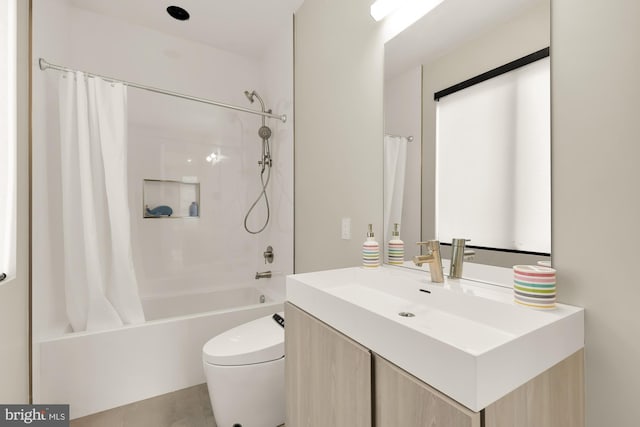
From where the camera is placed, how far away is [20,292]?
1313mm

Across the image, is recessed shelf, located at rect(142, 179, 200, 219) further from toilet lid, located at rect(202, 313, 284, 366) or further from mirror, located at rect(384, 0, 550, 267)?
mirror, located at rect(384, 0, 550, 267)

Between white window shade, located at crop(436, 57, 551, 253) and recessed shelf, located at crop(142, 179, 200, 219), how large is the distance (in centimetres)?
204

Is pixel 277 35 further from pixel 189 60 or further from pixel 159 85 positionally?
pixel 159 85

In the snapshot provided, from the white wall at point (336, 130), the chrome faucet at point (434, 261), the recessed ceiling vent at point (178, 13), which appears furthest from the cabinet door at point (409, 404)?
the recessed ceiling vent at point (178, 13)

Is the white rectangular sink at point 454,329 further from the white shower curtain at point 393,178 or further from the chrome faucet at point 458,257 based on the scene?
the white shower curtain at point 393,178

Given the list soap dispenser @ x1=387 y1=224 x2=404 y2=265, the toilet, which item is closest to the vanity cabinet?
the toilet

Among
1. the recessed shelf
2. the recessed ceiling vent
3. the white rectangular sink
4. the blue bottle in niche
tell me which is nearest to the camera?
the white rectangular sink

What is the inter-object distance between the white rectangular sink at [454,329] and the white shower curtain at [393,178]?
295mm

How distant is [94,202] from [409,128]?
1802mm

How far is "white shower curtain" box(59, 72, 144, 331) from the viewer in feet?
5.35

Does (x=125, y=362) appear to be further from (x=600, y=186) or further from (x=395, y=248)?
(x=600, y=186)

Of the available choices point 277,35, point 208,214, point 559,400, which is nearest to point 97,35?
point 277,35

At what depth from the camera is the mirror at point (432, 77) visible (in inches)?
35.2

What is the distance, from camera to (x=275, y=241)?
2.45 m
